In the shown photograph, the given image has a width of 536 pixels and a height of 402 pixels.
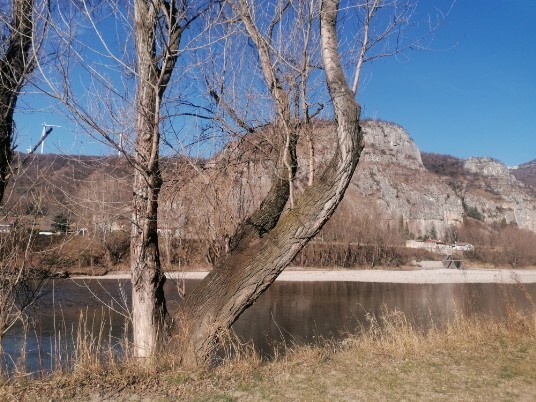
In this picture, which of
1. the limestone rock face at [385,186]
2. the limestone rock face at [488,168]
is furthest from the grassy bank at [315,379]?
the limestone rock face at [488,168]

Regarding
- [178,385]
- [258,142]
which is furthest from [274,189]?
[178,385]

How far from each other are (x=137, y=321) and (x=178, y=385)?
973 millimetres

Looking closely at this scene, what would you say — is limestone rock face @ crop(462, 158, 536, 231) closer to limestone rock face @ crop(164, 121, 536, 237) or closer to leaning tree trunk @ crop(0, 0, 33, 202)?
limestone rock face @ crop(164, 121, 536, 237)

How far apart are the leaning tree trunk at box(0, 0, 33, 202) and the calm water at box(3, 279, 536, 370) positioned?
211 cm

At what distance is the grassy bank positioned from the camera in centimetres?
439

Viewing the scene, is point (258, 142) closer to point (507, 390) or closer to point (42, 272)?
point (42, 272)

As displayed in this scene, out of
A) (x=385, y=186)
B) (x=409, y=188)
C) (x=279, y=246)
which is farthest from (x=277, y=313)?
(x=409, y=188)

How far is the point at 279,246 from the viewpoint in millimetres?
5109

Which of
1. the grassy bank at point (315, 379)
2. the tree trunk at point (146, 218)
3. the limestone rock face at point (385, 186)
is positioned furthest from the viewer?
the limestone rock face at point (385, 186)

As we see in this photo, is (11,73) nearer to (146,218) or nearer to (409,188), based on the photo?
(146,218)

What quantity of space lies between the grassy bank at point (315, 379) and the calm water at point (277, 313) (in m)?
1.50

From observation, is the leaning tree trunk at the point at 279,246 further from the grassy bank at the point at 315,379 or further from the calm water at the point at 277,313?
the calm water at the point at 277,313

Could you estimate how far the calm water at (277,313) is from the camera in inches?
433

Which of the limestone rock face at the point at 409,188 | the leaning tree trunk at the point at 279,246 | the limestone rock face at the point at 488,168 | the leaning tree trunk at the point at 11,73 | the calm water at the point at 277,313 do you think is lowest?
the calm water at the point at 277,313
